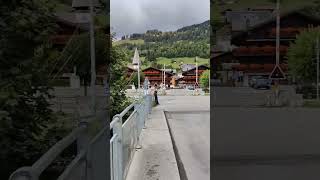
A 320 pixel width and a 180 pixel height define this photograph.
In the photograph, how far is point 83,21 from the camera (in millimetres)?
2771

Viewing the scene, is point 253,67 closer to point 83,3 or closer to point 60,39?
point 83,3

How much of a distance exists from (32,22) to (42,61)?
0.16 meters

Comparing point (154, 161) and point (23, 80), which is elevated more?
point (23, 80)

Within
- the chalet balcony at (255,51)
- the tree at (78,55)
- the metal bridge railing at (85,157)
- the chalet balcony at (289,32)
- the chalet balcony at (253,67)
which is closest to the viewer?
the metal bridge railing at (85,157)

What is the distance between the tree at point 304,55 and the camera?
52.9 ft

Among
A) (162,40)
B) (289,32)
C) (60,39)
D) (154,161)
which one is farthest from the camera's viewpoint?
(289,32)

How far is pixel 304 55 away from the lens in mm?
16453

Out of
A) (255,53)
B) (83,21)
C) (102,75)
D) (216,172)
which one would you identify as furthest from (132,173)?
(255,53)

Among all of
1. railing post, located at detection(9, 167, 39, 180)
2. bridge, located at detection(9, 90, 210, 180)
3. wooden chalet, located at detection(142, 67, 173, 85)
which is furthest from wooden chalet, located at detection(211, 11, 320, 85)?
wooden chalet, located at detection(142, 67, 173, 85)

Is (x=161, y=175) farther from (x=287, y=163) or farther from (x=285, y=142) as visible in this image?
(x=285, y=142)

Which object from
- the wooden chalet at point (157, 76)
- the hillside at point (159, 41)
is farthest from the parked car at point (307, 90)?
the wooden chalet at point (157, 76)

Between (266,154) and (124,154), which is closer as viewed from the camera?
(124,154)

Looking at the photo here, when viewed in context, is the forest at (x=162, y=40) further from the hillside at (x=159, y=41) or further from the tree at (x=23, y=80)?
the tree at (x=23, y=80)

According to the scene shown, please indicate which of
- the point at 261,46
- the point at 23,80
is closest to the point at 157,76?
the point at 261,46
